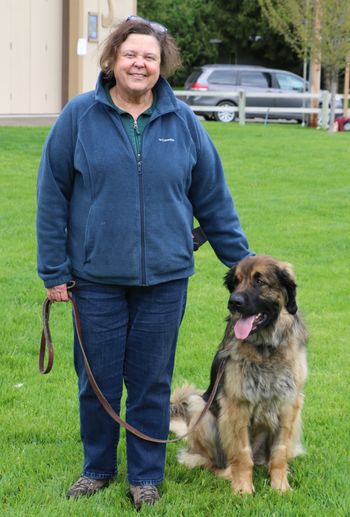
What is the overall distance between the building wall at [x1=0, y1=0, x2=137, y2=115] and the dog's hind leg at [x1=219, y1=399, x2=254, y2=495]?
14181mm

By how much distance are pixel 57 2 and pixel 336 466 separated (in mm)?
15623

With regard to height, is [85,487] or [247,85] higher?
[247,85]

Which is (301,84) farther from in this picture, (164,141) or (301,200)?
(164,141)

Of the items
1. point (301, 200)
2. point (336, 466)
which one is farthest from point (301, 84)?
point (336, 466)

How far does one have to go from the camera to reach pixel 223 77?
32062mm

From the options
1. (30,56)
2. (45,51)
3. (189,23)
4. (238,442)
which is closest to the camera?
(238,442)

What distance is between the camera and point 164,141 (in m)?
3.83

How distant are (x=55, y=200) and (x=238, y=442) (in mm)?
1572

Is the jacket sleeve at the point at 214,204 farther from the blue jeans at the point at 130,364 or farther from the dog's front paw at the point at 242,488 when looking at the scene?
the dog's front paw at the point at 242,488

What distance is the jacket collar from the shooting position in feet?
12.5

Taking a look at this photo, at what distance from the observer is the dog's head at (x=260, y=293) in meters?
4.05

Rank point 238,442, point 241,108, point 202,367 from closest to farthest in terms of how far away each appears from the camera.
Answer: point 238,442 → point 202,367 → point 241,108

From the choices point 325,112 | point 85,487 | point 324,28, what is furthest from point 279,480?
point 324,28

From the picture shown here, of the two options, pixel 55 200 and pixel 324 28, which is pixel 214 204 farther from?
pixel 324 28
